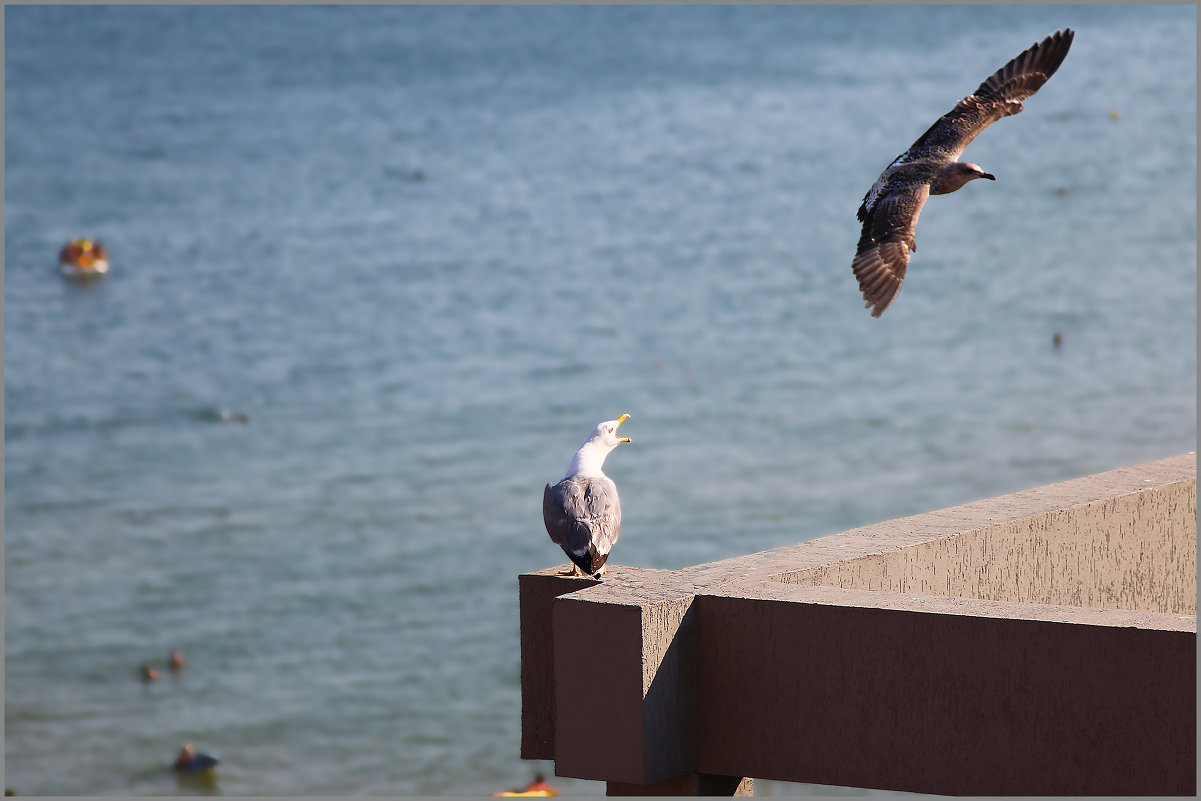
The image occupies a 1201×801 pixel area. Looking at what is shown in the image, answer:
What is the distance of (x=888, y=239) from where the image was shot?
463 centimetres

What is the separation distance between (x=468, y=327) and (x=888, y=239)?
19.5 metres

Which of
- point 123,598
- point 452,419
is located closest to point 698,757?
point 123,598

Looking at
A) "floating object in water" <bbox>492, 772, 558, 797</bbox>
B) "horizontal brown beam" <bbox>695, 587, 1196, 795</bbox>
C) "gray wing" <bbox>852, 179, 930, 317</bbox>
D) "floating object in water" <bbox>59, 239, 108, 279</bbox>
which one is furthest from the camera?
"floating object in water" <bbox>59, 239, 108, 279</bbox>

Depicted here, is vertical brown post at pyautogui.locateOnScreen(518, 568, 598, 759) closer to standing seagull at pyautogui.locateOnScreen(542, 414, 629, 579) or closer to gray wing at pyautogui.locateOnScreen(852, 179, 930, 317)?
standing seagull at pyautogui.locateOnScreen(542, 414, 629, 579)

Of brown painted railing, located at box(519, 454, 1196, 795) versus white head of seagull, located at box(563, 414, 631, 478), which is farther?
white head of seagull, located at box(563, 414, 631, 478)

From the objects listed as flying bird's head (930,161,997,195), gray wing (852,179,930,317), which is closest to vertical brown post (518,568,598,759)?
gray wing (852,179,930,317)

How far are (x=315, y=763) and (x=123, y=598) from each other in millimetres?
4379

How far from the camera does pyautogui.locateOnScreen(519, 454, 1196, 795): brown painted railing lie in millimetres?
3955

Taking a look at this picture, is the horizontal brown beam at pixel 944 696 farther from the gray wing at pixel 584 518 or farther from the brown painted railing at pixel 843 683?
the gray wing at pixel 584 518

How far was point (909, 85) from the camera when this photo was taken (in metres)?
29.7

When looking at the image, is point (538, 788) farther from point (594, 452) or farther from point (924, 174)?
point (924, 174)

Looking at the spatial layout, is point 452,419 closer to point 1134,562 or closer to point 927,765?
point 1134,562

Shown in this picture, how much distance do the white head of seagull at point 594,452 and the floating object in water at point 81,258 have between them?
76.0 ft

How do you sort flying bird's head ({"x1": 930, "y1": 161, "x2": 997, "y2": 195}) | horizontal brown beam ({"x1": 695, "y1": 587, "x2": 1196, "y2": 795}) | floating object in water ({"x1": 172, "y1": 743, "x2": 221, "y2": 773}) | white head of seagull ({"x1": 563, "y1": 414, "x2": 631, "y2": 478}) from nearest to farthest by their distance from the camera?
horizontal brown beam ({"x1": 695, "y1": 587, "x2": 1196, "y2": 795}) < flying bird's head ({"x1": 930, "y1": 161, "x2": 997, "y2": 195}) < white head of seagull ({"x1": 563, "y1": 414, "x2": 631, "y2": 478}) < floating object in water ({"x1": 172, "y1": 743, "x2": 221, "y2": 773})
